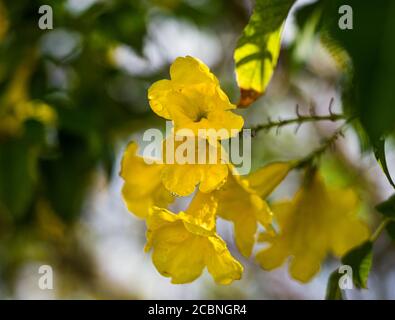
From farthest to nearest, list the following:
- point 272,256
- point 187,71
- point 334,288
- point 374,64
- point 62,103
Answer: point 62,103 → point 272,256 → point 334,288 → point 187,71 → point 374,64

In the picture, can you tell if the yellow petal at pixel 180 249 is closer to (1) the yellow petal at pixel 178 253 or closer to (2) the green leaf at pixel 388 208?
(1) the yellow petal at pixel 178 253

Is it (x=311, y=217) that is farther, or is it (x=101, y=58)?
(x=101, y=58)

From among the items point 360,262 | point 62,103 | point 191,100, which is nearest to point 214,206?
point 191,100

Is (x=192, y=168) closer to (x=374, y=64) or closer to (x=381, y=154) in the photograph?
(x=381, y=154)
